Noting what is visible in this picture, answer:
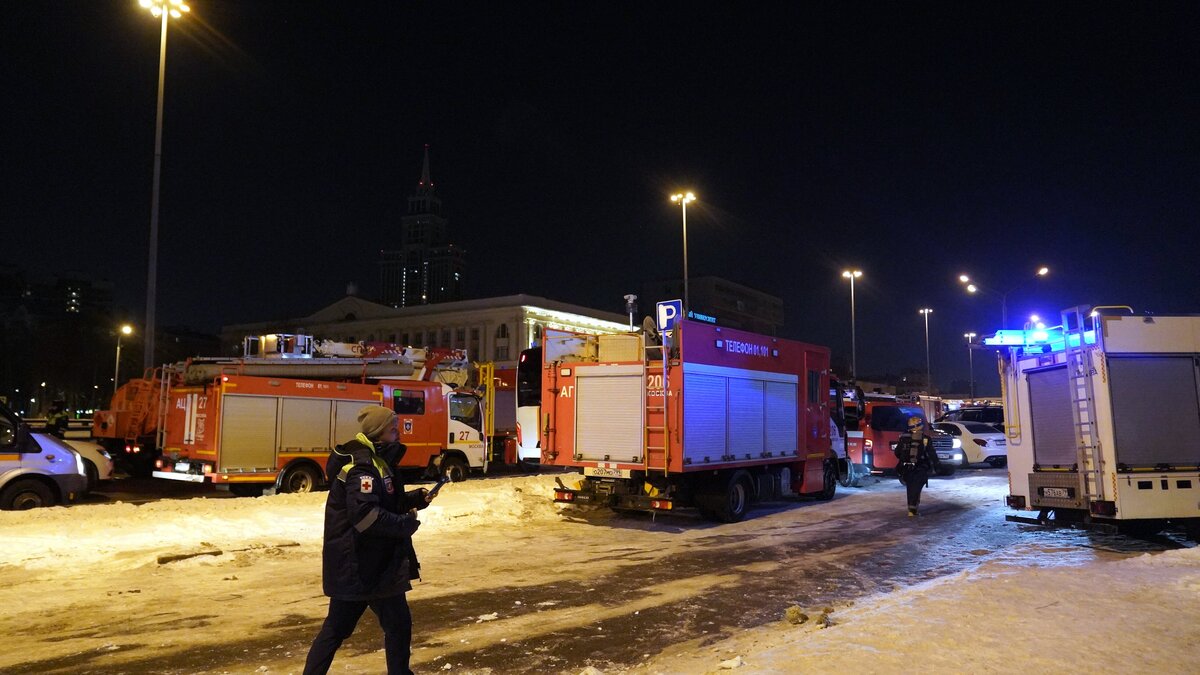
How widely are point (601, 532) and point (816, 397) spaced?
20.8ft

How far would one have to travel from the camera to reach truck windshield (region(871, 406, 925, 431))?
68.3 ft

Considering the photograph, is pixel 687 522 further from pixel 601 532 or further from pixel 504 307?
pixel 504 307

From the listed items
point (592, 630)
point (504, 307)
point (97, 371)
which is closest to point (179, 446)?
point (592, 630)

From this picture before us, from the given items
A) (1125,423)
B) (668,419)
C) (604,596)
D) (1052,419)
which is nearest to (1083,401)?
(1125,423)

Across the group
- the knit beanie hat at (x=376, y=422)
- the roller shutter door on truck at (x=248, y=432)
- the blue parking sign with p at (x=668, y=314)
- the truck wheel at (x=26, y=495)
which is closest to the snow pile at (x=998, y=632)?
the knit beanie hat at (x=376, y=422)

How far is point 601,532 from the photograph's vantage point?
457 inches

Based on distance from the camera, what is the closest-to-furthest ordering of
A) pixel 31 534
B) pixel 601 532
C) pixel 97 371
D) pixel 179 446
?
pixel 31 534
pixel 601 532
pixel 179 446
pixel 97 371

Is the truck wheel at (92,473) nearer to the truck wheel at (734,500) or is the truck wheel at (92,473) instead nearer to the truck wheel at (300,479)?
the truck wheel at (300,479)

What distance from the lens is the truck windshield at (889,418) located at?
68.3 ft

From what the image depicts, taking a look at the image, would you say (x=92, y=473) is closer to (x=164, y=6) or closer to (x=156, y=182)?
(x=156, y=182)

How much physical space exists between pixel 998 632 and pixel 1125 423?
592cm

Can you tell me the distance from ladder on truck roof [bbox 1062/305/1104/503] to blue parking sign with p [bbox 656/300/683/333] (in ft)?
17.5

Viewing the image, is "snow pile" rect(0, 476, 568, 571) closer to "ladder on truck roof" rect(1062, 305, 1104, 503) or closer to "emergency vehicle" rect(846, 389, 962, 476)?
"ladder on truck roof" rect(1062, 305, 1104, 503)

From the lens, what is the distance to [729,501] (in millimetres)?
12461
